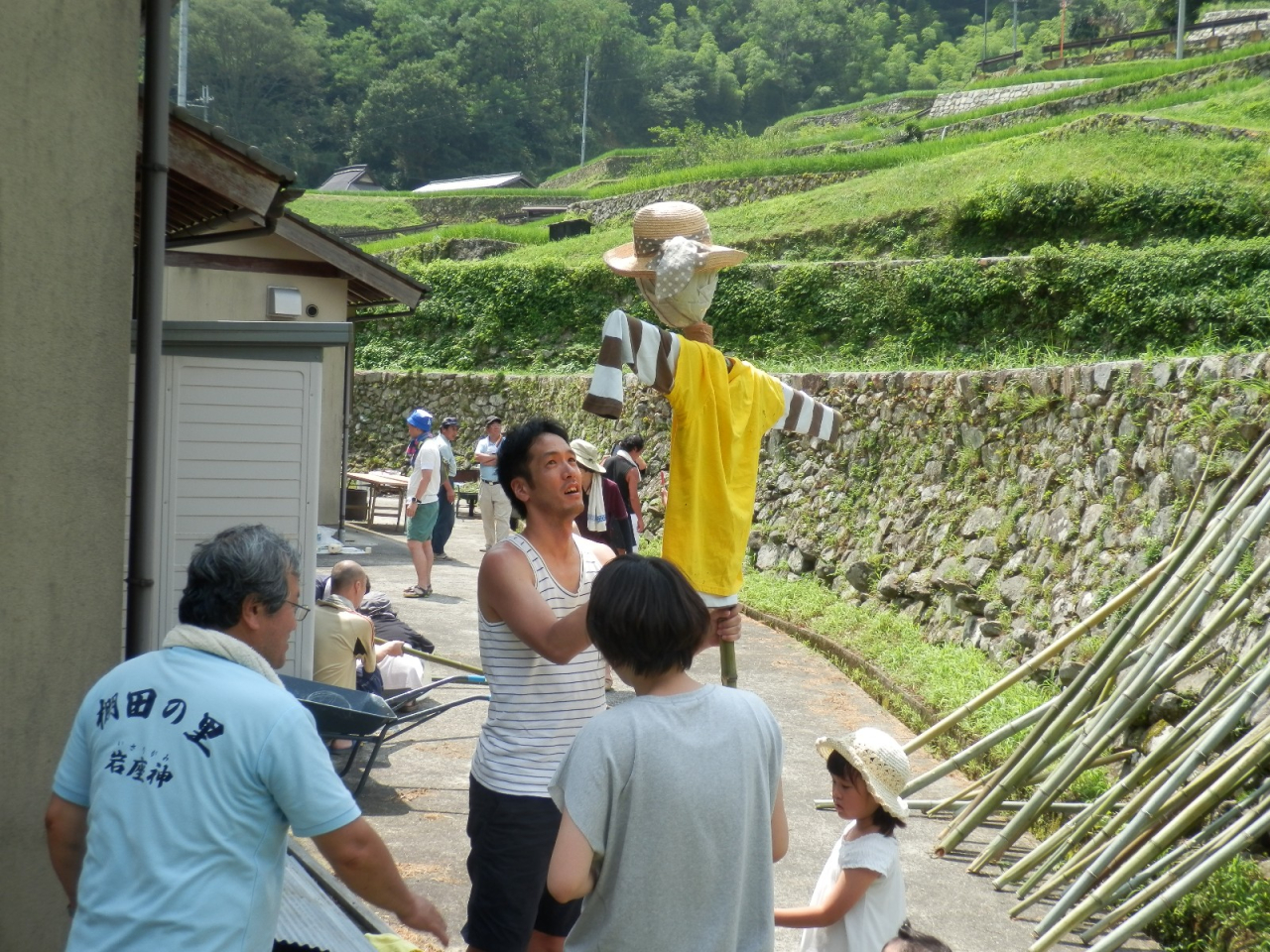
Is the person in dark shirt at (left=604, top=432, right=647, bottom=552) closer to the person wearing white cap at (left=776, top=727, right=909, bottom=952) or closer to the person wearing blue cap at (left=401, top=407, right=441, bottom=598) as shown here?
the person wearing blue cap at (left=401, top=407, right=441, bottom=598)

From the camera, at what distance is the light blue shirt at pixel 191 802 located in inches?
81.8

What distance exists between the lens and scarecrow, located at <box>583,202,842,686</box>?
325 cm

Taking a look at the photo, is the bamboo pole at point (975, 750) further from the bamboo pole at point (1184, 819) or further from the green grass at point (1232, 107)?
the green grass at point (1232, 107)

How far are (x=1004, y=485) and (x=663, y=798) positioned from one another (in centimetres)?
789

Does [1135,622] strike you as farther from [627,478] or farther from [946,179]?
[946,179]

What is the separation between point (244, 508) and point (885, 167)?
2594 cm

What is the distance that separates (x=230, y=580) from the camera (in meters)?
2.27

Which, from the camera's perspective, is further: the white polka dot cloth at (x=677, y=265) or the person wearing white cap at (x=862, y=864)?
the white polka dot cloth at (x=677, y=265)

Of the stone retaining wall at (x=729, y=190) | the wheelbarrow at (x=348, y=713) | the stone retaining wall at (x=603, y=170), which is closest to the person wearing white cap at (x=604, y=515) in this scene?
the wheelbarrow at (x=348, y=713)

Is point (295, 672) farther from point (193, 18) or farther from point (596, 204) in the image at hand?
point (193, 18)

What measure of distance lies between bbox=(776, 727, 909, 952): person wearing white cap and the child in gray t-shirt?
0.76 metres

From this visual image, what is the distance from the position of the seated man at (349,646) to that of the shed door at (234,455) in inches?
17.6

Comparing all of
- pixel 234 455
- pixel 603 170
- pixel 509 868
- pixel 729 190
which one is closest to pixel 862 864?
pixel 509 868

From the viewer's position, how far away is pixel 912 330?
1711 cm
